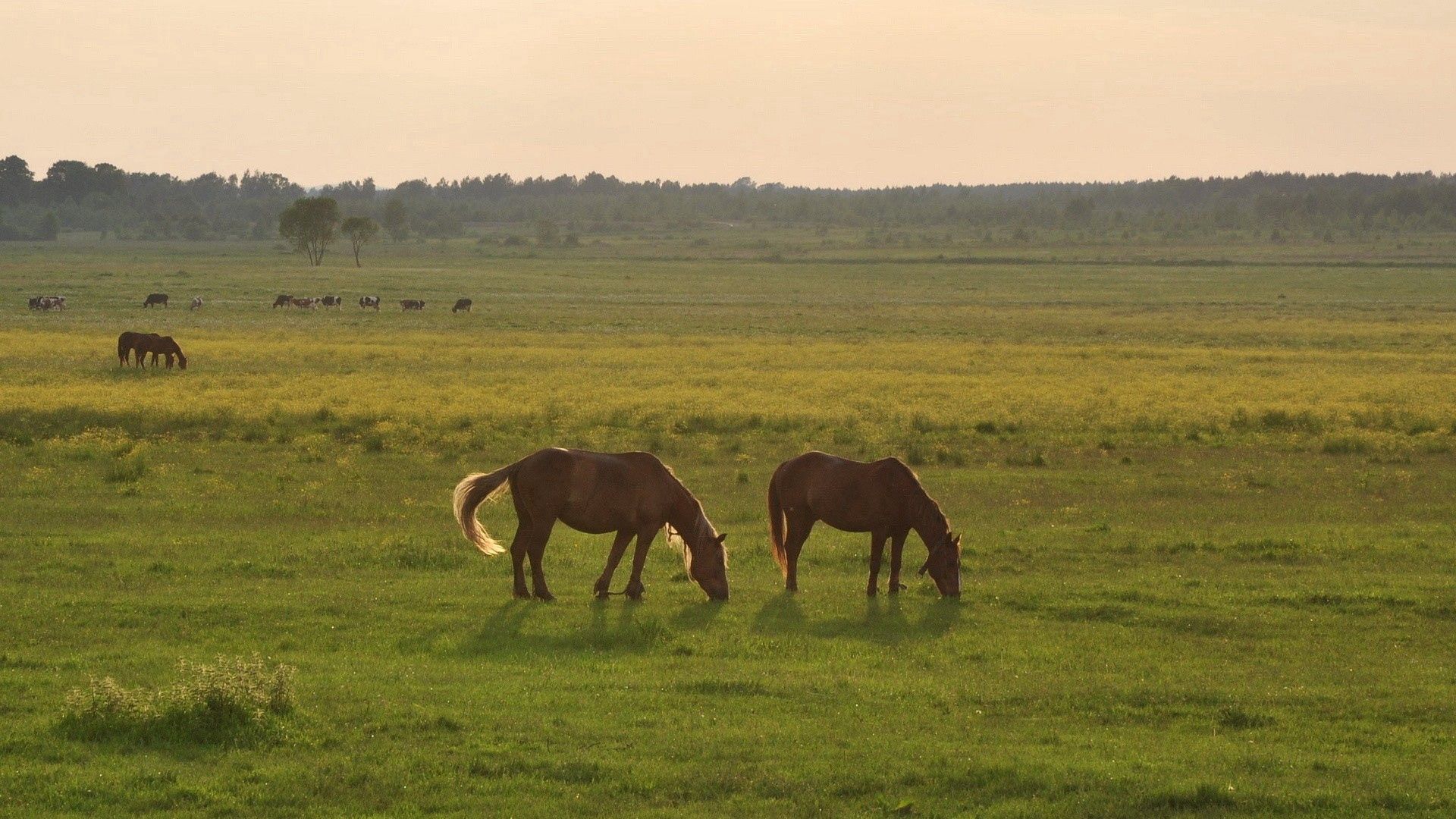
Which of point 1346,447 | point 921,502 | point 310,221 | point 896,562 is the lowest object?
point 1346,447

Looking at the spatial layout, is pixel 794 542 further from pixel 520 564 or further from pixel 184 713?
pixel 184 713

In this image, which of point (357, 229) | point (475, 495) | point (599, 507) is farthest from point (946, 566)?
point (357, 229)

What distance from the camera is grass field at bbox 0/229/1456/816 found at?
8781 millimetres

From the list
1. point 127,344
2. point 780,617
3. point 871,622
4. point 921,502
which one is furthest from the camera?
point 127,344

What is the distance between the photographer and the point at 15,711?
9.88 m

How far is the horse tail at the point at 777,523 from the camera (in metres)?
15.0

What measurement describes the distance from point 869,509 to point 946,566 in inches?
38.5

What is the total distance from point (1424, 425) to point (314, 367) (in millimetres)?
29635

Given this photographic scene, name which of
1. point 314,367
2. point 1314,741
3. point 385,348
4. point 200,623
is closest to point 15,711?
point 200,623

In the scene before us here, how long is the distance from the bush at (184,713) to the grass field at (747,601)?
60 millimetres

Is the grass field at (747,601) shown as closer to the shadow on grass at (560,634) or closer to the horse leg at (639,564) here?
the shadow on grass at (560,634)

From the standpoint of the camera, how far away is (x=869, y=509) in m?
14.8

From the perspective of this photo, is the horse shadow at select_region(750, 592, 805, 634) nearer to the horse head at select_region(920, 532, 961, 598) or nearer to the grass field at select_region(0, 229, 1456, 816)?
the grass field at select_region(0, 229, 1456, 816)

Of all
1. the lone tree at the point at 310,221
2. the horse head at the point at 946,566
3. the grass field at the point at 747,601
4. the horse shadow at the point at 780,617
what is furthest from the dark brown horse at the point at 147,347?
the lone tree at the point at 310,221
